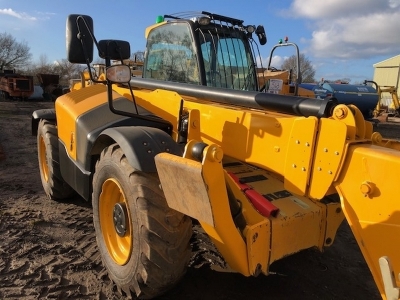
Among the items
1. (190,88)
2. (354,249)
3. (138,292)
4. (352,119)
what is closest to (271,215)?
(352,119)

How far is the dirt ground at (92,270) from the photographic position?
3.05 metres

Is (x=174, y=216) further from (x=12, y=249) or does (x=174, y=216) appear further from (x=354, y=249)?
(x=354, y=249)

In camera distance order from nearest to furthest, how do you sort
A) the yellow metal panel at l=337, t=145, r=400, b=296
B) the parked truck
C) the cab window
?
the yellow metal panel at l=337, t=145, r=400, b=296, the cab window, the parked truck

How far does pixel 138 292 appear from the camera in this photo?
2.71 m

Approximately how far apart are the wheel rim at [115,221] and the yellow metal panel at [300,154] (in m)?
1.29

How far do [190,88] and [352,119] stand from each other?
1.54 metres

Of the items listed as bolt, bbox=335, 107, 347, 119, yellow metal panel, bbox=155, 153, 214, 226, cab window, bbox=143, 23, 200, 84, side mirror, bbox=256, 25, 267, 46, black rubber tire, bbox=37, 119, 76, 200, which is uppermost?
side mirror, bbox=256, 25, 267, 46

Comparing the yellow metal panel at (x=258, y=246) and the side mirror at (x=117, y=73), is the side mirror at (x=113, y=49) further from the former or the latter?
the yellow metal panel at (x=258, y=246)

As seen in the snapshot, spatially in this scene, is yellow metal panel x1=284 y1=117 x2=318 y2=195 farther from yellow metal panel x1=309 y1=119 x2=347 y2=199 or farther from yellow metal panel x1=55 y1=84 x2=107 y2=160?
yellow metal panel x1=55 y1=84 x2=107 y2=160

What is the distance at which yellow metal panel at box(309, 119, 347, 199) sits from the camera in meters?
2.11

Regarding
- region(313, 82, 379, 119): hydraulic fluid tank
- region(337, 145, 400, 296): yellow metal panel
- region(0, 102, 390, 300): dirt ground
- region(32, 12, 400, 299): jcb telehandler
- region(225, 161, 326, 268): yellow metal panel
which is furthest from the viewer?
region(313, 82, 379, 119): hydraulic fluid tank

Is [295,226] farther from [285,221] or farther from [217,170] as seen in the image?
[217,170]

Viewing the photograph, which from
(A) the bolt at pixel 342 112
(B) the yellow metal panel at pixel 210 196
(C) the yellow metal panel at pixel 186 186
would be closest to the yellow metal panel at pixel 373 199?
(A) the bolt at pixel 342 112

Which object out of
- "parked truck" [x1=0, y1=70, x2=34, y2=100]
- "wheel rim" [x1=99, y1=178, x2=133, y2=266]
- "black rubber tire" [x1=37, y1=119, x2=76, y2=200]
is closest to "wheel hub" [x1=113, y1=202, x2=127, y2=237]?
"wheel rim" [x1=99, y1=178, x2=133, y2=266]
